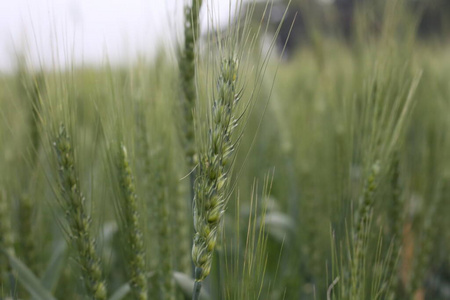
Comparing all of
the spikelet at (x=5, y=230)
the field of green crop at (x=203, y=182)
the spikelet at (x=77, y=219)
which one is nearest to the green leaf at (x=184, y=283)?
the field of green crop at (x=203, y=182)

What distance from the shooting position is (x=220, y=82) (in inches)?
23.8

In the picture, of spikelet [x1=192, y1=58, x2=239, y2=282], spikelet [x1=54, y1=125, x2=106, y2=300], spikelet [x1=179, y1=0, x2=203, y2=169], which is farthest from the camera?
spikelet [x1=179, y1=0, x2=203, y2=169]

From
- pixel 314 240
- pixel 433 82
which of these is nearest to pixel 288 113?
→ pixel 433 82

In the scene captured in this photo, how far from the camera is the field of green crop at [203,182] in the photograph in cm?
64

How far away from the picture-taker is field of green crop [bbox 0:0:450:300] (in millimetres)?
635

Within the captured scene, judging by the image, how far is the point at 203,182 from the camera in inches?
23.5

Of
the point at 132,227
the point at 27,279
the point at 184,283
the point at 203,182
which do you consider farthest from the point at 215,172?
the point at 27,279

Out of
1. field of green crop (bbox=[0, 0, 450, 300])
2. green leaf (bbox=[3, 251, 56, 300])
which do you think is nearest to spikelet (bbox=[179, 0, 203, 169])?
field of green crop (bbox=[0, 0, 450, 300])

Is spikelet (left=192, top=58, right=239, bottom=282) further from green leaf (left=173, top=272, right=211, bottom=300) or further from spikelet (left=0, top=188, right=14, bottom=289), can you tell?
spikelet (left=0, top=188, right=14, bottom=289)

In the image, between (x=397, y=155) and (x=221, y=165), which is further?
(x=397, y=155)

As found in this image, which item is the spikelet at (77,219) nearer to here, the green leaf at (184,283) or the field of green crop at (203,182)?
the field of green crop at (203,182)

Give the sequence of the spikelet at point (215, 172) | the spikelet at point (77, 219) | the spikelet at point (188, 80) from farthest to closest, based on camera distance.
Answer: the spikelet at point (188, 80)
the spikelet at point (77, 219)
the spikelet at point (215, 172)

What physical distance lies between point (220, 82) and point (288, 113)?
52.8 inches

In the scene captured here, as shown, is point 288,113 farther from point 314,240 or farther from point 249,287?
point 249,287
